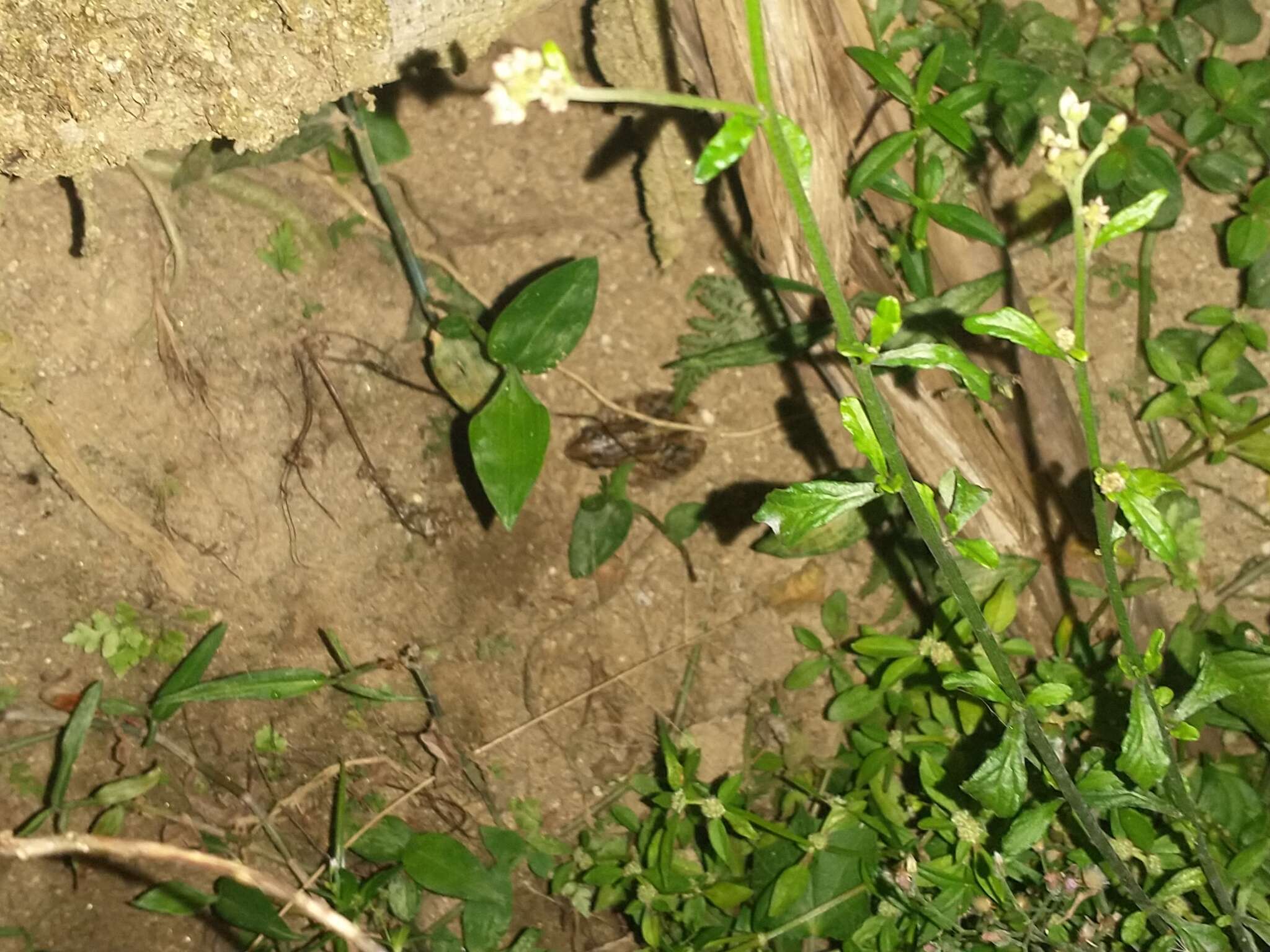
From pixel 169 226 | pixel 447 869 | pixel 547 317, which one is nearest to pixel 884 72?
pixel 547 317

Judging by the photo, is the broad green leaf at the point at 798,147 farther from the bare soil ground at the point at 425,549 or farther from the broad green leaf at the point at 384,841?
the broad green leaf at the point at 384,841

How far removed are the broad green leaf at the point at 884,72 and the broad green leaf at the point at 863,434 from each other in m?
0.78

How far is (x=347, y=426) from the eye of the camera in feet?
6.32

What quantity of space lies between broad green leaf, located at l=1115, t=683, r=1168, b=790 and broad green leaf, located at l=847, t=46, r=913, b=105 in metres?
0.92

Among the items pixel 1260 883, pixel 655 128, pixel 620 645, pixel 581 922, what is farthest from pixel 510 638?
pixel 1260 883

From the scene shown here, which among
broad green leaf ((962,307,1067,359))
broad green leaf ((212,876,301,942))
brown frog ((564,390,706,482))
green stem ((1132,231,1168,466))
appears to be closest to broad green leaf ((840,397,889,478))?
broad green leaf ((962,307,1067,359))

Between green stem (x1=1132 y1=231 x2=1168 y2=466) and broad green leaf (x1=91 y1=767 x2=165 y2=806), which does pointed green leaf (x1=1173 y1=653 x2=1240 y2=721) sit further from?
broad green leaf (x1=91 y1=767 x2=165 y2=806)

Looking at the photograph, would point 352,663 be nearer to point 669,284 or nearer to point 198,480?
point 198,480

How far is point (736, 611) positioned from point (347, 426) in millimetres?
→ 889

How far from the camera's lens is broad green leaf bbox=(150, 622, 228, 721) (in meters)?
1.79

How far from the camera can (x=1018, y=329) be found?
2.55ft

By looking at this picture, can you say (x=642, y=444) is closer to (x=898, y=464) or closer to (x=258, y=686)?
(x=258, y=686)

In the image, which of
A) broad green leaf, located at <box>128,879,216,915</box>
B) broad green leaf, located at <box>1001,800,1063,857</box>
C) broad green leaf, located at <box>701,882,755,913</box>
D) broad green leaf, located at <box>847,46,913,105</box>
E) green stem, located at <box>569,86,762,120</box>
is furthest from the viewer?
broad green leaf, located at <box>128,879,216,915</box>

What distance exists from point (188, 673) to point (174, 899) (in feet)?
1.57
